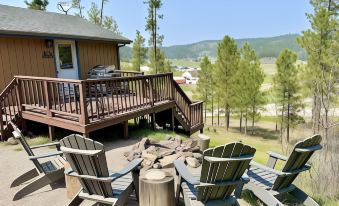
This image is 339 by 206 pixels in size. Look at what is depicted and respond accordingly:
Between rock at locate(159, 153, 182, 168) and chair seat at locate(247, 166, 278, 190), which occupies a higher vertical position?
chair seat at locate(247, 166, 278, 190)

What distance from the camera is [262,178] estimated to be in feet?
12.7

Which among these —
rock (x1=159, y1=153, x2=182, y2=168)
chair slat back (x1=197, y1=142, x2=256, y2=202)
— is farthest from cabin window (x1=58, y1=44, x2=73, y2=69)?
chair slat back (x1=197, y1=142, x2=256, y2=202)

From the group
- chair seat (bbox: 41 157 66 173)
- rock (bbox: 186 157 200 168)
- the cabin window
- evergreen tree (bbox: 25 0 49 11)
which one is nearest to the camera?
chair seat (bbox: 41 157 66 173)

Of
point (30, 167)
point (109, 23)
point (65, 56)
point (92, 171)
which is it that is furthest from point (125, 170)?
point (109, 23)

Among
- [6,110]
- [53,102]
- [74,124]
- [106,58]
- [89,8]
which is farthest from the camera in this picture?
[89,8]

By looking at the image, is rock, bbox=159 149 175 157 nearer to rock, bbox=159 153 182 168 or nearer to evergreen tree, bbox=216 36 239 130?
rock, bbox=159 153 182 168

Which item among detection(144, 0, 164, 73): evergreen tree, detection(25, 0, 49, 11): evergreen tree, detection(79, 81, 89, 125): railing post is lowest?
detection(79, 81, 89, 125): railing post

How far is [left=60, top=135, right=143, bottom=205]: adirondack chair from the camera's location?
290 cm

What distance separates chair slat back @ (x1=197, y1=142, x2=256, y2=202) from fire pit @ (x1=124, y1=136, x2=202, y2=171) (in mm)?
1819

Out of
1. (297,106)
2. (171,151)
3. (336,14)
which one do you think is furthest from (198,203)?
(297,106)

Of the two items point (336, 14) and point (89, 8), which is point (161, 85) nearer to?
point (336, 14)

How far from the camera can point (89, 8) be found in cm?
2533

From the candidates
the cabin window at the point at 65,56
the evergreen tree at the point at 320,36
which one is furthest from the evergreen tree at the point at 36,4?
the evergreen tree at the point at 320,36

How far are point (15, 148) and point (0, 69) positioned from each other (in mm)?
2712
